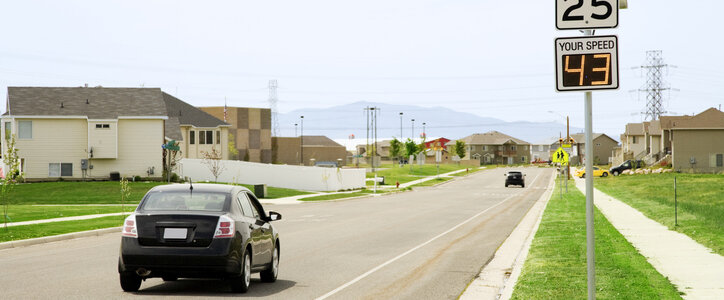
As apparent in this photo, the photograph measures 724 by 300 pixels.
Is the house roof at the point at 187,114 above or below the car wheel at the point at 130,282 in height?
above

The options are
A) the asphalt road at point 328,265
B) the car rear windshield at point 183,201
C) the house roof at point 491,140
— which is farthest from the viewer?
the house roof at point 491,140

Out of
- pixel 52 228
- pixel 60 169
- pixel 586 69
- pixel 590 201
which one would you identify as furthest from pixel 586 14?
pixel 60 169

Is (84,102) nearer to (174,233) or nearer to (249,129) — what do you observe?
(174,233)

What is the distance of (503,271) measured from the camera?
14.6 m

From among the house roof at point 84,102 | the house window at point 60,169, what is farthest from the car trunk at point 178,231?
the house window at point 60,169

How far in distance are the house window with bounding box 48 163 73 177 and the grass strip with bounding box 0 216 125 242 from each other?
1186 inches

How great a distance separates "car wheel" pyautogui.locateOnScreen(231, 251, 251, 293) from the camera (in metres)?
11.1

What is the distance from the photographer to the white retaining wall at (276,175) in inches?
2251

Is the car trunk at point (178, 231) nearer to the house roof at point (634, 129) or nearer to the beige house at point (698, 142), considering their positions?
the beige house at point (698, 142)

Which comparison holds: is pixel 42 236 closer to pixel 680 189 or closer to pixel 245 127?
pixel 680 189

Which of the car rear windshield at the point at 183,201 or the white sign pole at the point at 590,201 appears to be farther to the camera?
the car rear windshield at the point at 183,201

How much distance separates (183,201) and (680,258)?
377 inches

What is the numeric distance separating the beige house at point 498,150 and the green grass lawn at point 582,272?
16812 centimetres

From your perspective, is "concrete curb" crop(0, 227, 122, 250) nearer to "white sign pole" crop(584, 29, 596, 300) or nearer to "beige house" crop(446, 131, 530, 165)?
"white sign pole" crop(584, 29, 596, 300)
